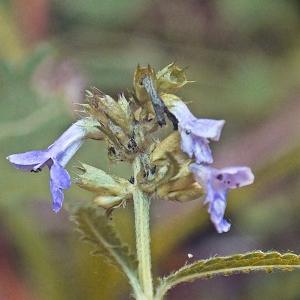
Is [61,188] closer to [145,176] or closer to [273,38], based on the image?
[145,176]

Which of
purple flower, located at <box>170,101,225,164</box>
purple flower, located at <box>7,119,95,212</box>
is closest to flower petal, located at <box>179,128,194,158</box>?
purple flower, located at <box>170,101,225,164</box>

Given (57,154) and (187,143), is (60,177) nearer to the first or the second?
(57,154)

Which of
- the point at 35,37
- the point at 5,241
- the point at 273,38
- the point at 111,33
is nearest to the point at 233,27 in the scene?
the point at 273,38

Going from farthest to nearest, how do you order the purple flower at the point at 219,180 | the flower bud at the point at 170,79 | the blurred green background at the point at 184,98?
the blurred green background at the point at 184,98
the flower bud at the point at 170,79
the purple flower at the point at 219,180

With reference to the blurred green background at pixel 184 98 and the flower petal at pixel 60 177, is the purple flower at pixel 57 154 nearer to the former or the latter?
the flower petal at pixel 60 177

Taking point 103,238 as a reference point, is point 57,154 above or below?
above

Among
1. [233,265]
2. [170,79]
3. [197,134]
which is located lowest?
[233,265]

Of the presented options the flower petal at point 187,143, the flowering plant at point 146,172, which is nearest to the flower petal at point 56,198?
the flowering plant at point 146,172

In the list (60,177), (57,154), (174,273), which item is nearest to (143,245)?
(174,273)
